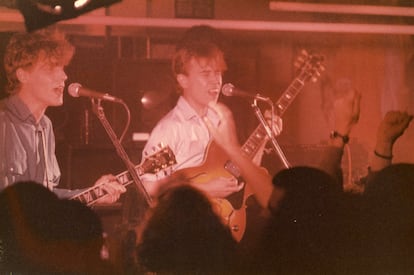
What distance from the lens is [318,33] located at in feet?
8.98

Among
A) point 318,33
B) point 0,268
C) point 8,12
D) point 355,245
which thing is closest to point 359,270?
point 355,245

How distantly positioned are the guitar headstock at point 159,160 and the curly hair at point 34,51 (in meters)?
0.58

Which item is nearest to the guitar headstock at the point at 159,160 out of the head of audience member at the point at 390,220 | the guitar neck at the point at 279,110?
the guitar neck at the point at 279,110

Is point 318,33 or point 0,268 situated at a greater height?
point 318,33

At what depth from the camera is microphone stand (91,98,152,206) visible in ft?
8.53

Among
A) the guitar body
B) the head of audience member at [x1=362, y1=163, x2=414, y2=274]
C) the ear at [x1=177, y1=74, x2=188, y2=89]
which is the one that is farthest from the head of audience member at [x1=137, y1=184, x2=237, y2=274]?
the head of audience member at [x1=362, y1=163, x2=414, y2=274]

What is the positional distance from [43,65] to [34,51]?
0.07 metres

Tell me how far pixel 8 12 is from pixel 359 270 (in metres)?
2.03

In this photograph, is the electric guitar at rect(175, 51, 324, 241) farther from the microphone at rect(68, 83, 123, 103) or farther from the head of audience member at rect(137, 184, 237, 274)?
the microphone at rect(68, 83, 123, 103)

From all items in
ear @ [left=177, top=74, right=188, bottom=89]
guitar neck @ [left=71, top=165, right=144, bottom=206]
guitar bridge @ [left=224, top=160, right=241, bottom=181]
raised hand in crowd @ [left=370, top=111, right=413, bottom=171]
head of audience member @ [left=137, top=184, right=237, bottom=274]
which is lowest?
head of audience member @ [left=137, top=184, right=237, bottom=274]

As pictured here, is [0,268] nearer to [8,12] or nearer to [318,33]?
[8,12]

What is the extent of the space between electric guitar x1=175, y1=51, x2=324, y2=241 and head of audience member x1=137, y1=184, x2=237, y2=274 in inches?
1.6

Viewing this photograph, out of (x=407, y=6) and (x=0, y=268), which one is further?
(x=407, y=6)

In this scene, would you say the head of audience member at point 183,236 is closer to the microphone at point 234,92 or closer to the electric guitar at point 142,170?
the electric guitar at point 142,170
